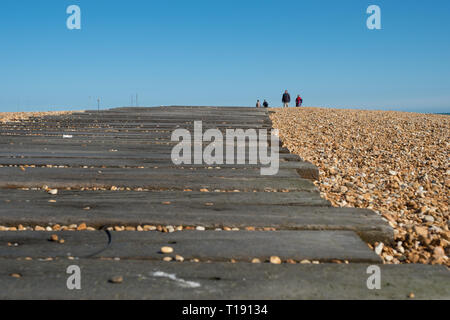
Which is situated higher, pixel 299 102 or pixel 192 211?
pixel 299 102

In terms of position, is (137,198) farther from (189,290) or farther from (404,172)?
(404,172)

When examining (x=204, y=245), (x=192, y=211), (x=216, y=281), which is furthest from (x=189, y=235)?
(x=216, y=281)

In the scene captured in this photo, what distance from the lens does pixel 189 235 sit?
252 cm

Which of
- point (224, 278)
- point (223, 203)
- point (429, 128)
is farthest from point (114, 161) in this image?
point (429, 128)

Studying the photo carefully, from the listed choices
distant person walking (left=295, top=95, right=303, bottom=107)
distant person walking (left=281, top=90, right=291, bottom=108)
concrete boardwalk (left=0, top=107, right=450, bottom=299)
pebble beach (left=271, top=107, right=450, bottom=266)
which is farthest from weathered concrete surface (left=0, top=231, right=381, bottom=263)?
distant person walking (left=295, top=95, right=303, bottom=107)

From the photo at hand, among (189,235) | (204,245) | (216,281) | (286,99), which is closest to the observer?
(216,281)

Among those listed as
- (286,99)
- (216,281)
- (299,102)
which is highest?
(286,99)

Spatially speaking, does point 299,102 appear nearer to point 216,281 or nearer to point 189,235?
point 189,235

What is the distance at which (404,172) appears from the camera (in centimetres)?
564

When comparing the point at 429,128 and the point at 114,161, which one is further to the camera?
the point at 429,128

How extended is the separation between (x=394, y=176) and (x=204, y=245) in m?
Answer: 3.89

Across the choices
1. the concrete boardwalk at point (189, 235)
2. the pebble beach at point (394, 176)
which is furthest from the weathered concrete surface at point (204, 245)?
the pebble beach at point (394, 176)

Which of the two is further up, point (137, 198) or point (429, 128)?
point (429, 128)

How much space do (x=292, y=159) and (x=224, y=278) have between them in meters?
3.46
